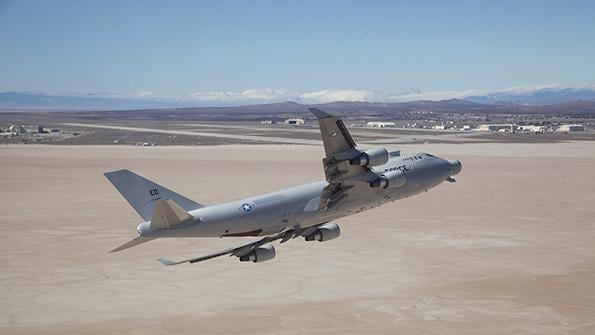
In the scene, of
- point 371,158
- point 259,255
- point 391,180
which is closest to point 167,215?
point 259,255

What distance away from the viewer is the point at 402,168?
2089 inches

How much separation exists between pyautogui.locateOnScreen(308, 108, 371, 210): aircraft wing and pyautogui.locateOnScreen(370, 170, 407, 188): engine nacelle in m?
1.20

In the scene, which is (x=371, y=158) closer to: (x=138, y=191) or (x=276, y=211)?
(x=276, y=211)

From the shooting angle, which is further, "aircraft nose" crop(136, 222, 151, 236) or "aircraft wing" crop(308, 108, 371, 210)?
"aircraft nose" crop(136, 222, 151, 236)

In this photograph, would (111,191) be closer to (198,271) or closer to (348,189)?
(198,271)

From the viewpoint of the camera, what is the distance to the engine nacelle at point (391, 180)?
158ft

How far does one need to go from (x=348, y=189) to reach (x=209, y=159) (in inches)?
4257

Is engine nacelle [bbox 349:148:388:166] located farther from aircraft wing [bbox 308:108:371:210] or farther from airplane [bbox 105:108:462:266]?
aircraft wing [bbox 308:108:371:210]

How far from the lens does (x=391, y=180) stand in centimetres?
5053

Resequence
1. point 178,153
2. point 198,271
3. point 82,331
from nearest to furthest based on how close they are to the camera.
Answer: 1. point 82,331
2. point 198,271
3. point 178,153

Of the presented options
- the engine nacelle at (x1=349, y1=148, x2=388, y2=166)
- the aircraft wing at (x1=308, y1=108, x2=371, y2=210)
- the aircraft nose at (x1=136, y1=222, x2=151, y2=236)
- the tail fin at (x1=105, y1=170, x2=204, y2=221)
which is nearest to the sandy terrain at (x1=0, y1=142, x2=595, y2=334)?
the aircraft nose at (x1=136, y1=222, x2=151, y2=236)

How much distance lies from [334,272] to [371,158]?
46.0ft

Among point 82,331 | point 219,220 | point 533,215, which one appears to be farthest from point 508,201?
point 82,331

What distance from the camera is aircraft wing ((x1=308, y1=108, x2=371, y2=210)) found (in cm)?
4031
